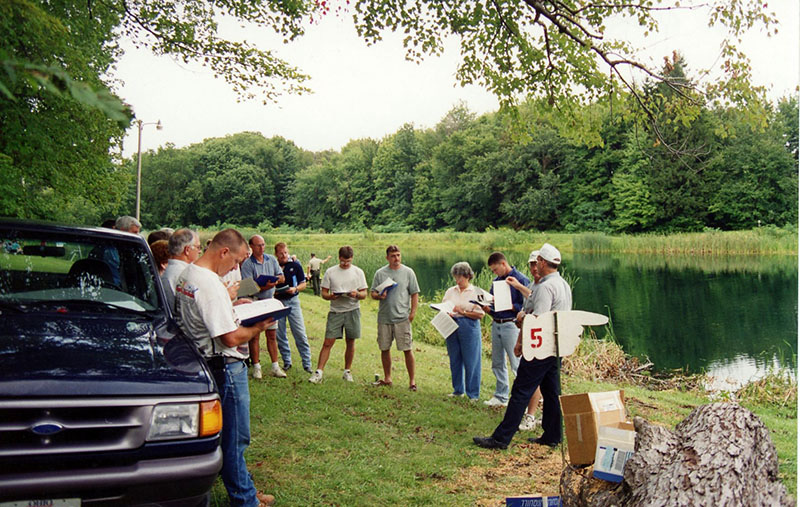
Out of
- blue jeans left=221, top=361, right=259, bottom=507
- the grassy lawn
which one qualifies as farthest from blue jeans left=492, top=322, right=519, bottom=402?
blue jeans left=221, top=361, right=259, bottom=507

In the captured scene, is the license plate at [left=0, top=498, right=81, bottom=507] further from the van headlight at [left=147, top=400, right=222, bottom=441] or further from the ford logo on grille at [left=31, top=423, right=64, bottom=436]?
the van headlight at [left=147, top=400, right=222, bottom=441]

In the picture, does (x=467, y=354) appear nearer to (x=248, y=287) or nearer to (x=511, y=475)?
(x=511, y=475)

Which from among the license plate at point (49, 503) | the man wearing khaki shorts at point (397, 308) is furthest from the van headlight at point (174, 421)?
the man wearing khaki shorts at point (397, 308)

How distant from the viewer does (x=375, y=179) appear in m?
87.4

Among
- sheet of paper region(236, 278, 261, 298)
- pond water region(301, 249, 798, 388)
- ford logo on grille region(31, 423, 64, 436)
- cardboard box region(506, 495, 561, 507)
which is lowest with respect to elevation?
pond water region(301, 249, 798, 388)

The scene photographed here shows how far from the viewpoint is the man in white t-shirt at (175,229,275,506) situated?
3607mm

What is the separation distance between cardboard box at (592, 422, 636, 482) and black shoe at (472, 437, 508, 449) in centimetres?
185

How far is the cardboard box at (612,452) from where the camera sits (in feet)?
13.3

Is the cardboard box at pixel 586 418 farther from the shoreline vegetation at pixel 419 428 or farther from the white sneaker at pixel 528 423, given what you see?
the white sneaker at pixel 528 423

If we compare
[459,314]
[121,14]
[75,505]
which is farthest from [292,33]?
[75,505]

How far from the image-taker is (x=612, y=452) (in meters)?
4.12

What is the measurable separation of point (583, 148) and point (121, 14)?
202 ft

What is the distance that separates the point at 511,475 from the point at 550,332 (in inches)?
51.4

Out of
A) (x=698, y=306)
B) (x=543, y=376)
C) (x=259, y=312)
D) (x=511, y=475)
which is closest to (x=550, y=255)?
(x=543, y=376)
